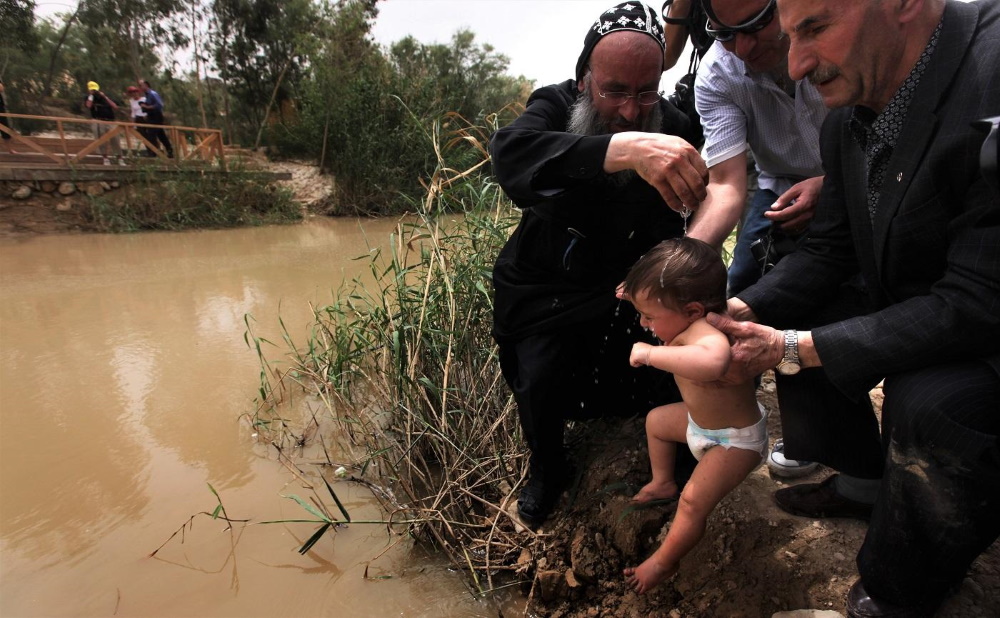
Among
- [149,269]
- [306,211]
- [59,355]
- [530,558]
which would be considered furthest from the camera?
[306,211]

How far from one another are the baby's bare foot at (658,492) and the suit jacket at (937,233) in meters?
0.73

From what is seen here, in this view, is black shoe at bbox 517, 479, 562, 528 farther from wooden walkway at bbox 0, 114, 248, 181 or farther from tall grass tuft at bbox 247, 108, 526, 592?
wooden walkway at bbox 0, 114, 248, 181

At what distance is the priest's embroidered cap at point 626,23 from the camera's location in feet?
6.14

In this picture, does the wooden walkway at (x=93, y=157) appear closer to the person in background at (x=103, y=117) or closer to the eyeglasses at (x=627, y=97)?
the person in background at (x=103, y=117)

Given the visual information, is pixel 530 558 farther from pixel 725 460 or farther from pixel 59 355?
pixel 59 355

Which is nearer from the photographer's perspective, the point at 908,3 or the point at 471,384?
the point at 908,3

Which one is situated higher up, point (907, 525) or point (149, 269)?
point (907, 525)

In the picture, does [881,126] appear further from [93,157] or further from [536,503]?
[93,157]

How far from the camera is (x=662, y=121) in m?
2.09

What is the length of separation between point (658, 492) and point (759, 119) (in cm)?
136

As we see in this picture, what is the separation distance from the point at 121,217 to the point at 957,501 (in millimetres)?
10980

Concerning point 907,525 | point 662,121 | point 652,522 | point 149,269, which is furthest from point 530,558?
point 149,269

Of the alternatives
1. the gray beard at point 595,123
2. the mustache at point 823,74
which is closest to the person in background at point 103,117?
the gray beard at point 595,123

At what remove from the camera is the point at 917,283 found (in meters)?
1.40
